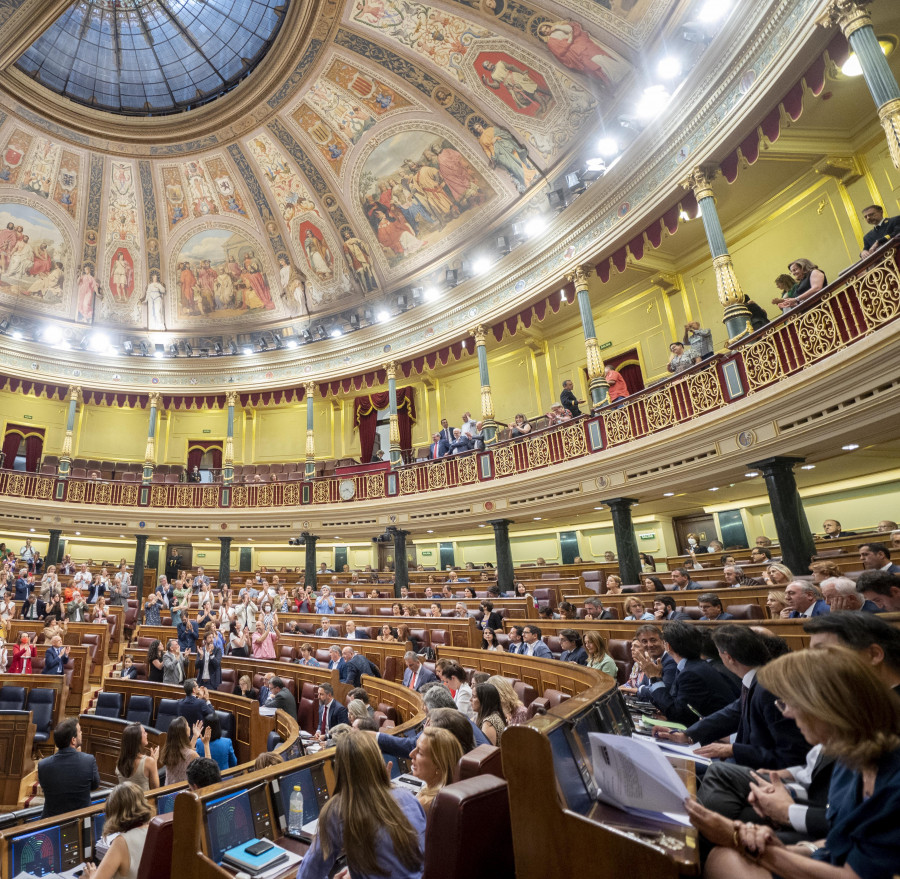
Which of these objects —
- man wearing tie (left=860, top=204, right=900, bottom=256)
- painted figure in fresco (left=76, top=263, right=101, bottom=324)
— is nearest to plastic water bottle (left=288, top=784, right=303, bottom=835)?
man wearing tie (left=860, top=204, right=900, bottom=256)

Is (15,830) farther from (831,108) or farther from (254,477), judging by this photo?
(254,477)

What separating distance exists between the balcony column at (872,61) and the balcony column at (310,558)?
1454 centimetres

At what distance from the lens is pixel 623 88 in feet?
35.4

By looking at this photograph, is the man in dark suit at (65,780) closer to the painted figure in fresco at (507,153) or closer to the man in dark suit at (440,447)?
the man in dark suit at (440,447)

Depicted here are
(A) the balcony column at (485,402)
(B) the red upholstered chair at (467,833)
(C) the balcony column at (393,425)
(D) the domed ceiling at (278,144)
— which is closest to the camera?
(B) the red upholstered chair at (467,833)

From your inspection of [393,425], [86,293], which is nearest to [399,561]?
[393,425]

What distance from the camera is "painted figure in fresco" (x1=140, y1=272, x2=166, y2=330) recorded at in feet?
62.5

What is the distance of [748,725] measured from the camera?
2.31 meters

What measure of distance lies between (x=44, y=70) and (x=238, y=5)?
221 inches

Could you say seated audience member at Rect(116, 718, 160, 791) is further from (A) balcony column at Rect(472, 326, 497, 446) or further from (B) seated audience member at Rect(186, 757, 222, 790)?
(A) balcony column at Rect(472, 326, 497, 446)

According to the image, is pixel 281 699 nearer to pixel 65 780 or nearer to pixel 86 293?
pixel 65 780

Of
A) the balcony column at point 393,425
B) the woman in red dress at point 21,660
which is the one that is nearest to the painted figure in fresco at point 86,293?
the balcony column at point 393,425

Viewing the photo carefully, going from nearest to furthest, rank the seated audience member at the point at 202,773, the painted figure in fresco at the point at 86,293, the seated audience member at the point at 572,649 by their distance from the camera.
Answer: the seated audience member at the point at 202,773 < the seated audience member at the point at 572,649 < the painted figure in fresco at the point at 86,293

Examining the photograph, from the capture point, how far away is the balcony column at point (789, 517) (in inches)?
275
